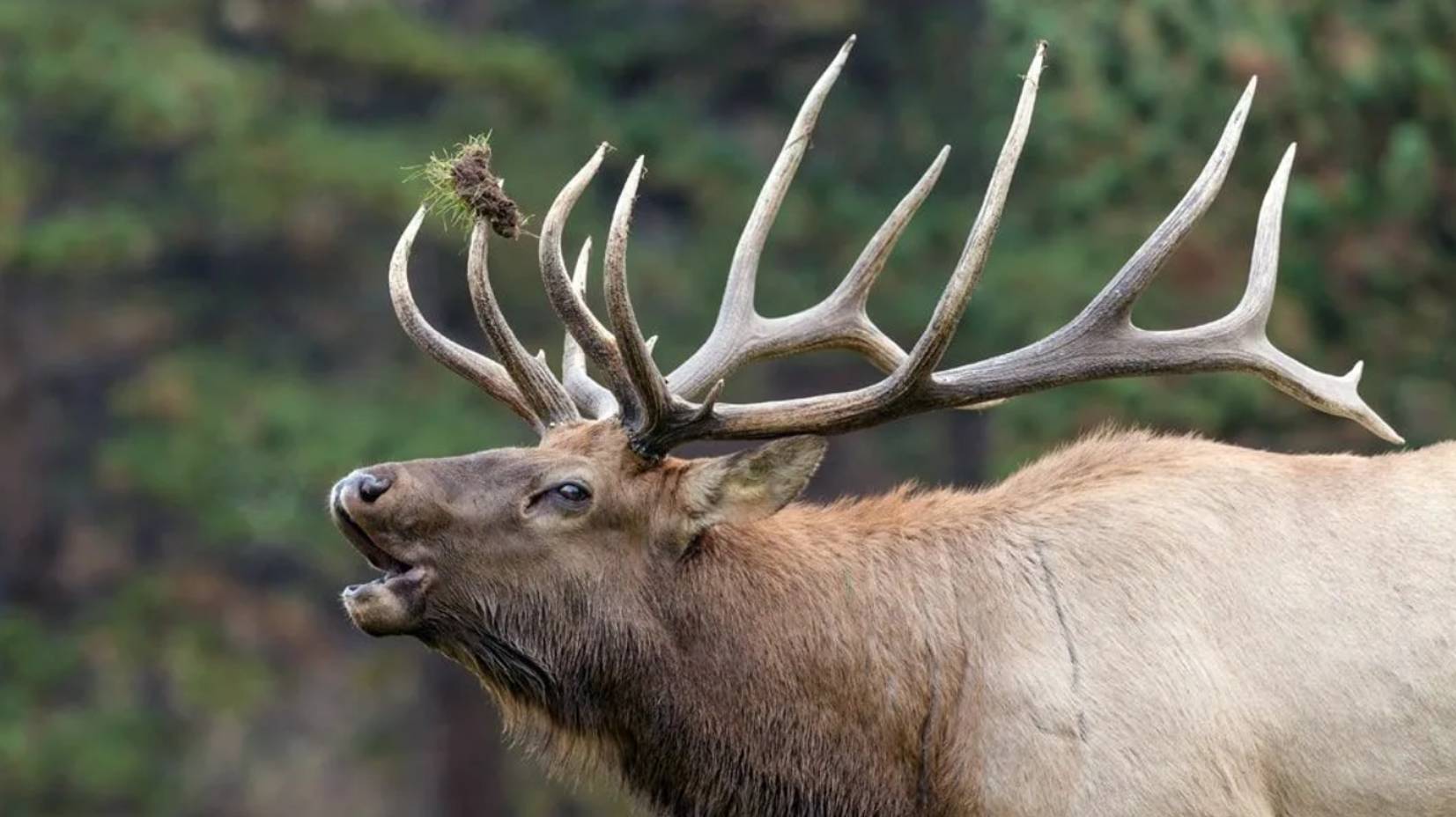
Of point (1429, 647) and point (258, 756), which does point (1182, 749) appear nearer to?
point (1429, 647)

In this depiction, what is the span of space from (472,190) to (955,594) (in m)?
1.60

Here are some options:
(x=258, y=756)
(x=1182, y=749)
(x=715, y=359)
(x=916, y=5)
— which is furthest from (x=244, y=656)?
(x=1182, y=749)

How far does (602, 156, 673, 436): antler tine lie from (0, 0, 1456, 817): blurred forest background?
7.39m

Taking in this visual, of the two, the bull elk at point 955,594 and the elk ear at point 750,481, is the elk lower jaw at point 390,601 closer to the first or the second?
the bull elk at point 955,594

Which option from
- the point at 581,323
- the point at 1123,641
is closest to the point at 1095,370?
the point at 1123,641

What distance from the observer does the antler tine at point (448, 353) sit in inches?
253

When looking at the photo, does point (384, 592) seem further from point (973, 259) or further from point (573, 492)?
point (973, 259)

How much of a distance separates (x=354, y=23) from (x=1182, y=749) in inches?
556

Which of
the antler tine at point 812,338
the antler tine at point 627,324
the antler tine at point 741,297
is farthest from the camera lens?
the antler tine at point 812,338

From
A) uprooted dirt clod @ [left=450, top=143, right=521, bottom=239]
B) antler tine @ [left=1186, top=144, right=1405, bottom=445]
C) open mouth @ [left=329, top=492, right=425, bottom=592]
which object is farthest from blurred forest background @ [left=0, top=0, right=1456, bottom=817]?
open mouth @ [left=329, top=492, right=425, bottom=592]

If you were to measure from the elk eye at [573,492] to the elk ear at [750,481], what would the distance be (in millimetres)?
269

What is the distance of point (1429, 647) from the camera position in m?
5.76

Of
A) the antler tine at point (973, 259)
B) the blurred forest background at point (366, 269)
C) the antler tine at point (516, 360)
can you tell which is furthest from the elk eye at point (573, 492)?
the blurred forest background at point (366, 269)

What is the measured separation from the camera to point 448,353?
644 centimetres
